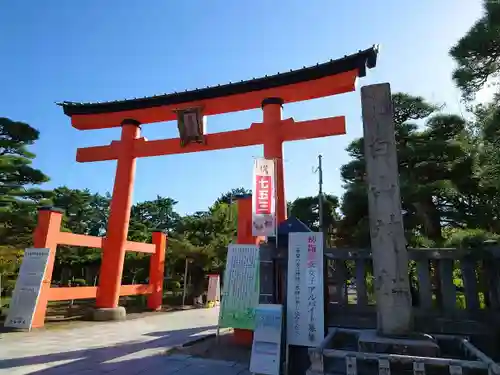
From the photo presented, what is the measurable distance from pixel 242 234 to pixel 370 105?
403 cm

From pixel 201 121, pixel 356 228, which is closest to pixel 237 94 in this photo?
pixel 201 121

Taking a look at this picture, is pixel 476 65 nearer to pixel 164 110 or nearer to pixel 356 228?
pixel 356 228

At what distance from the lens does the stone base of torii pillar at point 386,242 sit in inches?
136

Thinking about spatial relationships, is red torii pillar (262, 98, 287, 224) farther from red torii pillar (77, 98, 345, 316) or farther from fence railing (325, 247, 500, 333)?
fence railing (325, 247, 500, 333)

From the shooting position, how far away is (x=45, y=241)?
26.8ft

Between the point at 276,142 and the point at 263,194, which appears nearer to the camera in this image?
the point at 263,194

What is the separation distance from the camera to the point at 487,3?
4246mm

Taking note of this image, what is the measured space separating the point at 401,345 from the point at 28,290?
836cm

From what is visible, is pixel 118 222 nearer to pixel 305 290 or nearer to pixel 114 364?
pixel 114 364

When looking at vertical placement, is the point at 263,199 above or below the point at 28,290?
above

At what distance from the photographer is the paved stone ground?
4566mm

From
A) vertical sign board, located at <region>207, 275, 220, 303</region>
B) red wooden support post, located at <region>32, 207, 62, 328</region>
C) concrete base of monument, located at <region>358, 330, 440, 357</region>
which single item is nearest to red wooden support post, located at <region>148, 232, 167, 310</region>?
vertical sign board, located at <region>207, 275, 220, 303</region>

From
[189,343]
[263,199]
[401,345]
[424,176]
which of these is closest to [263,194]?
[263,199]

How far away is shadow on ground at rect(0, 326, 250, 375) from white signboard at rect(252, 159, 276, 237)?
232 centimetres
